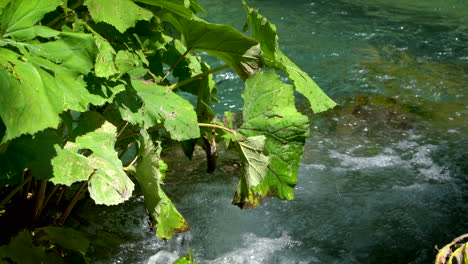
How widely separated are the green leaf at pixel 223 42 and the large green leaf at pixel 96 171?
0.50m

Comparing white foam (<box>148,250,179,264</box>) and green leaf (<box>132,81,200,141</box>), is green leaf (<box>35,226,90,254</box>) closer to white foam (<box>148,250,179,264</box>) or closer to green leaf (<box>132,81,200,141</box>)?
green leaf (<box>132,81,200,141</box>)

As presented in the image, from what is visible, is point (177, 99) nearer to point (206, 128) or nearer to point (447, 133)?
point (206, 128)

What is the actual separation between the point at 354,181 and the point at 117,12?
5.98 ft

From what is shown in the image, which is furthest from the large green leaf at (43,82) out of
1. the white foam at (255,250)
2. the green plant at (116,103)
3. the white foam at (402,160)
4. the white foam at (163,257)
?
the white foam at (402,160)

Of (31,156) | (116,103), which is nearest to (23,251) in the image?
(31,156)

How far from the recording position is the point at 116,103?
1.48 metres

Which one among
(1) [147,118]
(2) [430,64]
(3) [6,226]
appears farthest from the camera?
(2) [430,64]

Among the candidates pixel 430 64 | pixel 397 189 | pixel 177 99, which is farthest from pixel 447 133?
pixel 177 99

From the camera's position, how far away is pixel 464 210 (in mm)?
2617

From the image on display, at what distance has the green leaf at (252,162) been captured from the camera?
1589 millimetres

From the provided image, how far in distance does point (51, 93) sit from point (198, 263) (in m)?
1.15

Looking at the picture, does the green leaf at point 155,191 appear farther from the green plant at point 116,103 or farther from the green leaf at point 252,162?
the green leaf at point 252,162

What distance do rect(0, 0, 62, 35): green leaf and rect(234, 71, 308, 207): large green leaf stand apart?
2.32ft

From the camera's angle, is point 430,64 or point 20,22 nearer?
point 20,22
